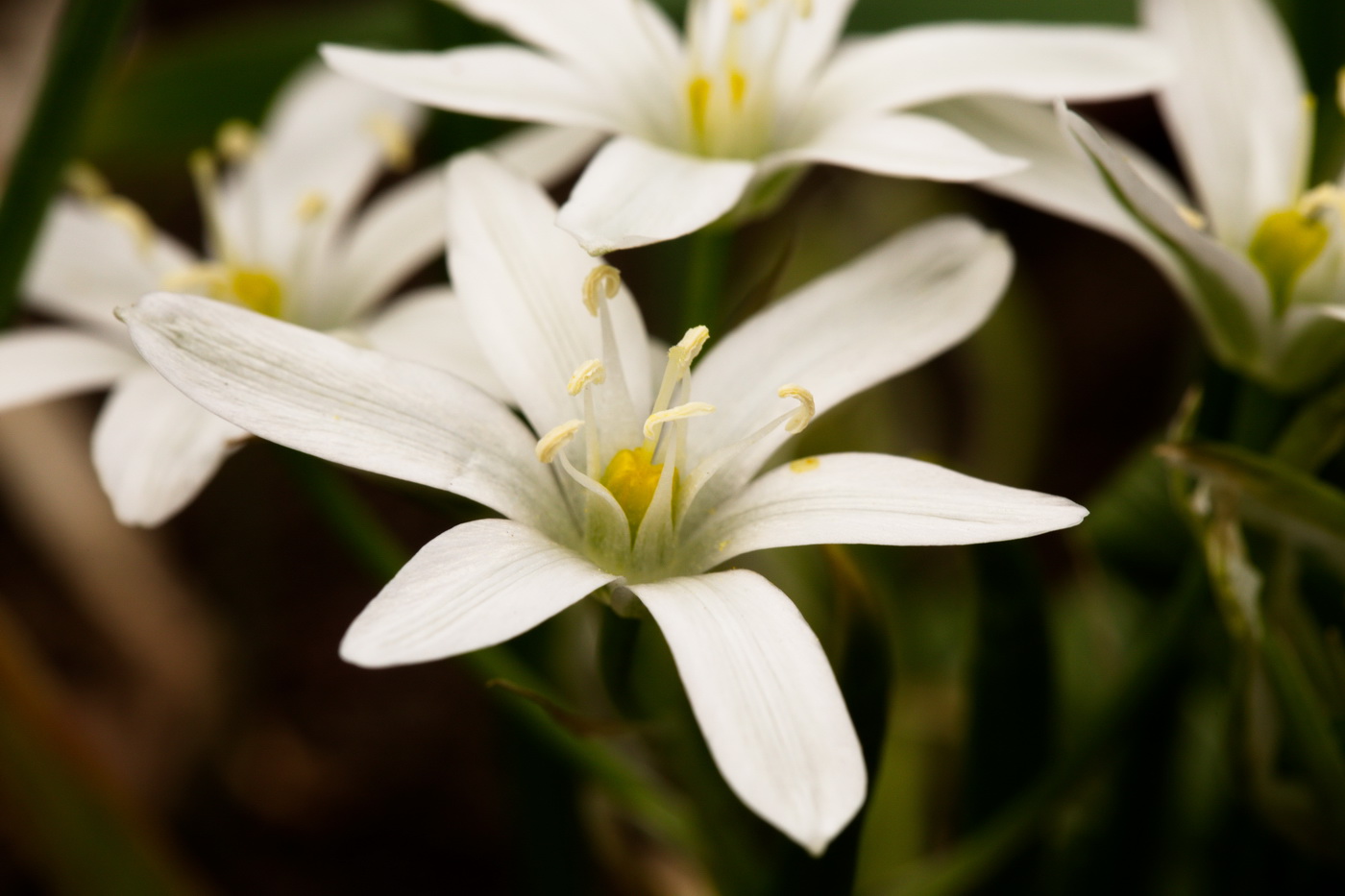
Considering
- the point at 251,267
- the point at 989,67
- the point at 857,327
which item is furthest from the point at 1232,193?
the point at 251,267

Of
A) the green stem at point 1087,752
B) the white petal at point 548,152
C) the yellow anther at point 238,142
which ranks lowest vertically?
the green stem at point 1087,752

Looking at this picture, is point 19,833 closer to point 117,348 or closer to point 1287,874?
point 117,348

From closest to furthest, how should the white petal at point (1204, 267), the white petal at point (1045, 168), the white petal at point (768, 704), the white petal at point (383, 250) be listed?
the white petal at point (768, 704)
the white petal at point (1204, 267)
the white petal at point (1045, 168)
the white petal at point (383, 250)

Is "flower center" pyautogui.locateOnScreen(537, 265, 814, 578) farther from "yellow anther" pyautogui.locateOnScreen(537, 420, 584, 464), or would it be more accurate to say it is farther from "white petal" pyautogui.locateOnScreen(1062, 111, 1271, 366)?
"white petal" pyautogui.locateOnScreen(1062, 111, 1271, 366)

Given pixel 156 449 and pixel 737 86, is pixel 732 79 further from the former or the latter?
pixel 156 449

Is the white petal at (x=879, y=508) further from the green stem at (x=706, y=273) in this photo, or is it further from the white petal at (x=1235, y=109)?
the white petal at (x=1235, y=109)

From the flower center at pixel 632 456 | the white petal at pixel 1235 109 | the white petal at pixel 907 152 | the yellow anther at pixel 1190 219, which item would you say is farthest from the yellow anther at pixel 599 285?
the white petal at pixel 1235 109

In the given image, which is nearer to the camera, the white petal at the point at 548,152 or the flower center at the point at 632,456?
Result: the flower center at the point at 632,456
